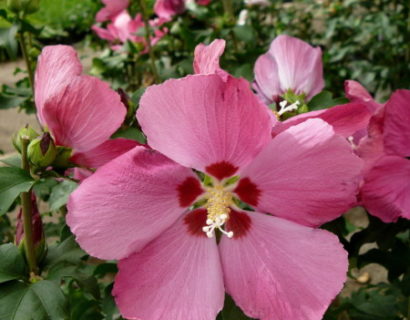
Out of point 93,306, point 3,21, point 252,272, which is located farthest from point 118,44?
point 252,272

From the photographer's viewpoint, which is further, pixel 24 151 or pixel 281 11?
pixel 281 11

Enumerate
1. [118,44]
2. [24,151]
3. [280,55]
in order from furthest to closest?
[118,44]
[280,55]
[24,151]

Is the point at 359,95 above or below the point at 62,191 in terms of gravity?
above

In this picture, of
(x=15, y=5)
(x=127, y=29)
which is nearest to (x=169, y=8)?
(x=127, y=29)

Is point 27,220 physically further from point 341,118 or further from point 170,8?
point 170,8

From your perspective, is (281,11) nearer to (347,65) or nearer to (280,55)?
(347,65)
